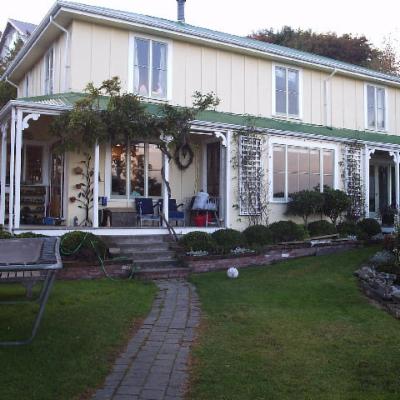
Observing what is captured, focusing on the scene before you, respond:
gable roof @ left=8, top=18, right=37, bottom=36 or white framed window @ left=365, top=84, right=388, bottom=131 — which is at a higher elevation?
gable roof @ left=8, top=18, right=37, bottom=36

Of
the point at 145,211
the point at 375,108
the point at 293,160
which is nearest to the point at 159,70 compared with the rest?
the point at 145,211

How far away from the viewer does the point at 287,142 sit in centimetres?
1492

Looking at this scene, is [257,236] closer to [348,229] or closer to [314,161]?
[348,229]

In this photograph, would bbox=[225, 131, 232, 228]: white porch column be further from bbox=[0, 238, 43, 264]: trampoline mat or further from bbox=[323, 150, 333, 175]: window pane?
bbox=[0, 238, 43, 264]: trampoline mat

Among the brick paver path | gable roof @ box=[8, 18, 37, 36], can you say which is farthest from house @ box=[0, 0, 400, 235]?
gable roof @ box=[8, 18, 37, 36]

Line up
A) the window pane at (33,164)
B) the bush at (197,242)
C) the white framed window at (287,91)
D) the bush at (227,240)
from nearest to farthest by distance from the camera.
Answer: the bush at (197,242) → the bush at (227,240) → the window pane at (33,164) → the white framed window at (287,91)

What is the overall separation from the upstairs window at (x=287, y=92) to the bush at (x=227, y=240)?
6.15 meters

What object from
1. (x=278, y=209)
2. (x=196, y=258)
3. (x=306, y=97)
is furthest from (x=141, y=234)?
(x=306, y=97)

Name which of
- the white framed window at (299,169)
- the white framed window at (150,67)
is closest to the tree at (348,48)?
the white framed window at (299,169)

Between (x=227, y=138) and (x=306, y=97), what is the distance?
17.2ft

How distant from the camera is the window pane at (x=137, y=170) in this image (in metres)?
14.1

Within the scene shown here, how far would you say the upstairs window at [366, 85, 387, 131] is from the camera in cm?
1938

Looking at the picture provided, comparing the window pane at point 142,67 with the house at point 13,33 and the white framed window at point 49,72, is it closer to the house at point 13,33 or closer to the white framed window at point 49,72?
the white framed window at point 49,72

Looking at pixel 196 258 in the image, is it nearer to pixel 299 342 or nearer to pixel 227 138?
pixel 227 138
